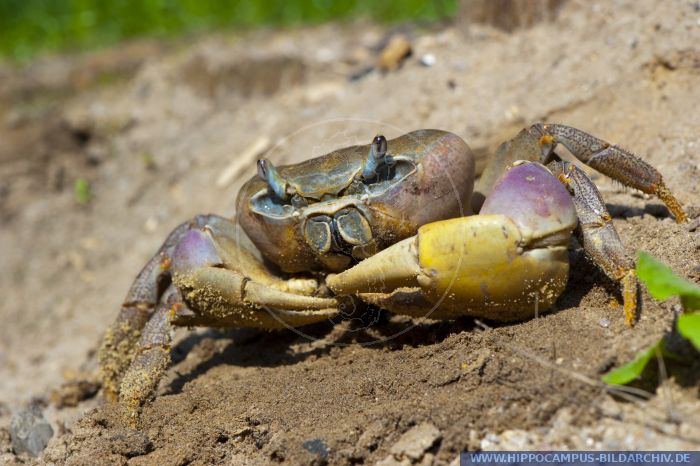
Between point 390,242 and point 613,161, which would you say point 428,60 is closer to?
point 613,161

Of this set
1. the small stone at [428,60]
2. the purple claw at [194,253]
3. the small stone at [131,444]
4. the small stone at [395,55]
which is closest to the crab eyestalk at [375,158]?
the purple claw at [194,253]

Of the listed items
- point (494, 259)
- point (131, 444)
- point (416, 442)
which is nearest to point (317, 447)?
point (416, 442)

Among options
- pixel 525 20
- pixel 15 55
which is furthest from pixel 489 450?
pixel 15 55

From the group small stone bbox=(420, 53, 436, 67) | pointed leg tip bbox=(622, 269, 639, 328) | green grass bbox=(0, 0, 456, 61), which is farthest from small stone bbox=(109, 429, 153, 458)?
Answer: green grass bbox=(0, 0, 456, 61)

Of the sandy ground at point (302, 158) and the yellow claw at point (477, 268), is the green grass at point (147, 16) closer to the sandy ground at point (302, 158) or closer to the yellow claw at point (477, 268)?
the sandy ground at point (302, 158)

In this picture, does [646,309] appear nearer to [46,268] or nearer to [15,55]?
[46,268]

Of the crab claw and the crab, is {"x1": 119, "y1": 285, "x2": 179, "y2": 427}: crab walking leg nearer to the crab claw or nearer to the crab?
the crab
